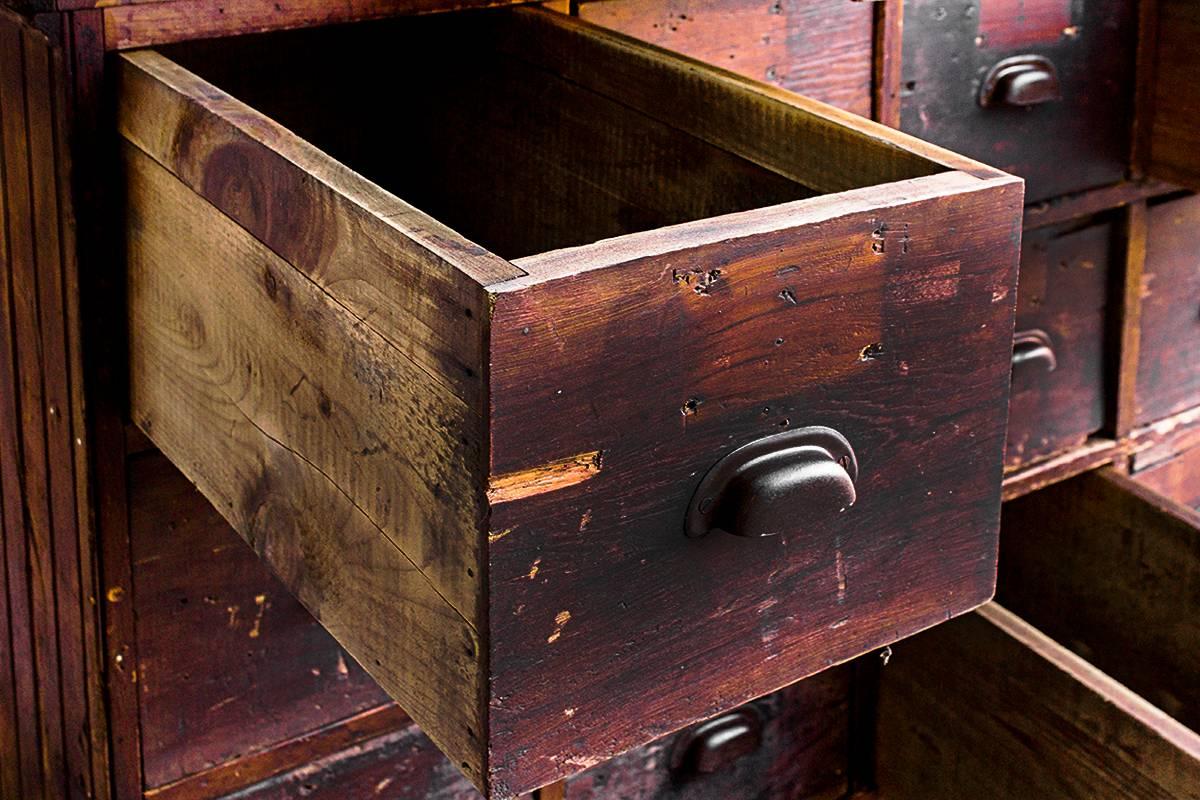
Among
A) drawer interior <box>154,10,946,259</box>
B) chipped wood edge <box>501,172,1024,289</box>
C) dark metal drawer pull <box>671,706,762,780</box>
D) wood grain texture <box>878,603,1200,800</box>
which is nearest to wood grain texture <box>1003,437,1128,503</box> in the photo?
wood grain texture <box>878,603,1200,800</box>

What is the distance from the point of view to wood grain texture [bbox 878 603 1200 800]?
4.41ft

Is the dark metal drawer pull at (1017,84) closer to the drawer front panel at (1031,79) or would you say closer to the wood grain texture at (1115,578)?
the drawer front panel at (1031,79)

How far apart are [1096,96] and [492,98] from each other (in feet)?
2.23

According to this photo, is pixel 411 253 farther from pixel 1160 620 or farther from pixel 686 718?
pixel 1160 620

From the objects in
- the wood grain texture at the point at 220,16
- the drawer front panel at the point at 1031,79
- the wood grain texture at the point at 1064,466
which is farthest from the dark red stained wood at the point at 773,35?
the wood grain texture at the point at 1064,466

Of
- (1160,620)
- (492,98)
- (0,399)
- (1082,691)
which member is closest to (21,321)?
(0,399)

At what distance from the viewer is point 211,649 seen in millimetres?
1264

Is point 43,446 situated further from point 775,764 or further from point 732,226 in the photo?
point 775,764

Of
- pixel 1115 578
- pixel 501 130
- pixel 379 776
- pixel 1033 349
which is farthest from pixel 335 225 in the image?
pixel 1115 578

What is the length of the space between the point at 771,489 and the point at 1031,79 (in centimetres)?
87

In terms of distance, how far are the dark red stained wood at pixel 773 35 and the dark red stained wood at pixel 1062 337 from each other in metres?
0.32

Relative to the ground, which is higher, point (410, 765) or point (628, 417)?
point (628, 417)

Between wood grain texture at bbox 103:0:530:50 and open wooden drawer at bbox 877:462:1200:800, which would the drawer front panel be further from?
wood grain texture at bbox 103:0:530:50

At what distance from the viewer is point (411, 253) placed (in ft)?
2.52
